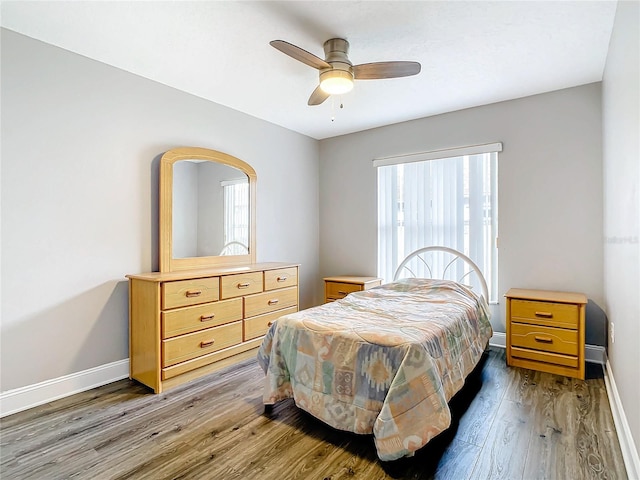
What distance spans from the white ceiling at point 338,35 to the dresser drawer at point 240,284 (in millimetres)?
1774

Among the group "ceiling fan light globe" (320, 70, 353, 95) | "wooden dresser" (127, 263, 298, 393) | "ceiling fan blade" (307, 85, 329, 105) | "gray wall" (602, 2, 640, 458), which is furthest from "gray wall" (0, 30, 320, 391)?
"gray wall" (602, 2, 640, 458)

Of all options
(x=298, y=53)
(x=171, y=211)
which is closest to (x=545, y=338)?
(x=298, y=53)

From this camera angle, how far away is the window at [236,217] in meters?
3.62

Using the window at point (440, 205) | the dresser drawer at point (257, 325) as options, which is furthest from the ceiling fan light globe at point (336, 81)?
the dresser drawer at point (257, 325)

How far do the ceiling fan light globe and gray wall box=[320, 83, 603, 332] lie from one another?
6.29 feet

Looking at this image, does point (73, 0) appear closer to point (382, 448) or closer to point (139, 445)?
point (139, 445)

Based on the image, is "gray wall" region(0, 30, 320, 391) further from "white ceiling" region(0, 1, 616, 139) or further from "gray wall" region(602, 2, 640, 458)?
"gray wall" region(602, 2, 640, 458)

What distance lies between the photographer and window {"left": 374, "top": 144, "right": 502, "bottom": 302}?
359 centimetres

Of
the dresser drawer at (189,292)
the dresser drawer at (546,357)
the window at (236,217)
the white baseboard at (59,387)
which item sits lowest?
the white baseboard at (59,387)

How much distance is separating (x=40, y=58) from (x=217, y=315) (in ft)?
7.55

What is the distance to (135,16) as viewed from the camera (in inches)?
83.6

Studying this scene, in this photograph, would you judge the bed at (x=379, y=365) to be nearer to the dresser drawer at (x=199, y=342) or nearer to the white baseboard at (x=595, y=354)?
the dresser drawer at (x=199, y=342)

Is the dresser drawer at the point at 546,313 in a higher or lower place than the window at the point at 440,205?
lower

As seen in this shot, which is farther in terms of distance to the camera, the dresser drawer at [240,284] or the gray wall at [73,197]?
the dresser drawer at [240,284]
